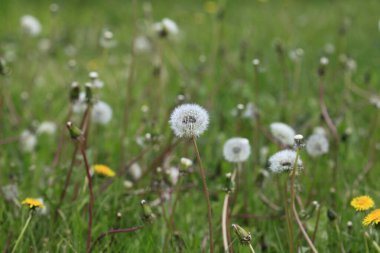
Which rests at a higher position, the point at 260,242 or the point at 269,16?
the point at 269,16

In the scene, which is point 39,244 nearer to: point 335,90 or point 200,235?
point 200,235

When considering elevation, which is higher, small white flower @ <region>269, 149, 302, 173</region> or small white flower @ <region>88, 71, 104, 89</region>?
small white flower @ <region>88, 71, 104, 89</region>

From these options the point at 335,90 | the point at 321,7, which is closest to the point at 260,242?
the point at 335,90

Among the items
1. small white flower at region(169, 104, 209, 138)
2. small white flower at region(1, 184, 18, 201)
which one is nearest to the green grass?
small white flower at region(1, 184, 18, 201)

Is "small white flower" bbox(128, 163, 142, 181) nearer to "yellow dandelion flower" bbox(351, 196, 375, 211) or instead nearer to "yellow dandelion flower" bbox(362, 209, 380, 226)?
"yellow dandelion flower" bbox(351, 196, 375, 211)

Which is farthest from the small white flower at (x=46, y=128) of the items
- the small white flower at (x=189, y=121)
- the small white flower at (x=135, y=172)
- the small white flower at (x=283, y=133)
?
the small white flower at (x=189, y=121)

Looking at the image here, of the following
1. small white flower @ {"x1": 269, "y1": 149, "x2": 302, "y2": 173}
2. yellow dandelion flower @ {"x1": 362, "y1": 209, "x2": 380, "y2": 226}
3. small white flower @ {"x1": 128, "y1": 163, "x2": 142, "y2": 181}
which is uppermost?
small white flower @ {"x1": 128, "y1": 163, "x2": 142, "y2": 181}

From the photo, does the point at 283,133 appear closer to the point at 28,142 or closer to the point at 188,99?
the point at 188,99

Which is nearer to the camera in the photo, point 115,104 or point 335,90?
point 115,104
